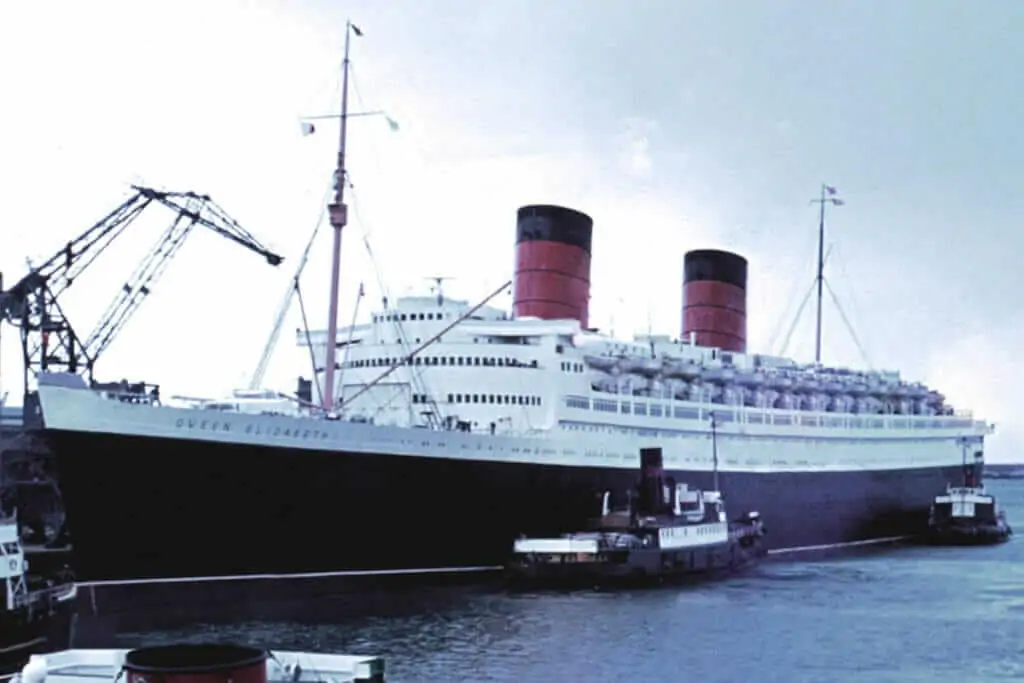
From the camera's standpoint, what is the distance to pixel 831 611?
105 ft

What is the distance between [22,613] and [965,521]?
50052mm

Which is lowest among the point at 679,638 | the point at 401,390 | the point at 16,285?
the point at 679,638

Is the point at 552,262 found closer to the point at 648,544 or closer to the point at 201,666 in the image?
the point at 648,544

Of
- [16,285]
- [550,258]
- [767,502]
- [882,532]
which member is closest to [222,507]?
[16,285]

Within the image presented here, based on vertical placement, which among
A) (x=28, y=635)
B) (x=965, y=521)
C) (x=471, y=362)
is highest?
(x=471, y=362)

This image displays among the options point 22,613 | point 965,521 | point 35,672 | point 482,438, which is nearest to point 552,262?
point 482,438

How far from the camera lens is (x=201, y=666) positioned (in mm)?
8406

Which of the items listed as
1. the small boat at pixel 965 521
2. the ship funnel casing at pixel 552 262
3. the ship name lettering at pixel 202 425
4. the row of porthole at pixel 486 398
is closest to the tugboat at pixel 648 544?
the row of porthole at pixel 486 398

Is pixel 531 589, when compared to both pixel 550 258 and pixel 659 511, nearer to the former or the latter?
pixel 659 511

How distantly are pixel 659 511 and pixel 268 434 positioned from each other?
46.9ft

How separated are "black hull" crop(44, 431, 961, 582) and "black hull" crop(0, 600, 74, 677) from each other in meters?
7.33

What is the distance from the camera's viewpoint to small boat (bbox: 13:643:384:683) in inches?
322

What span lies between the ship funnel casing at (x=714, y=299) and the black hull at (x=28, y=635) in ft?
121

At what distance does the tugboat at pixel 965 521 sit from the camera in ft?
197
